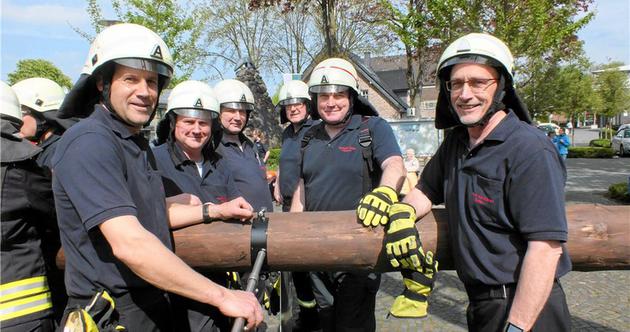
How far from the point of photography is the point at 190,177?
3516 millimetres

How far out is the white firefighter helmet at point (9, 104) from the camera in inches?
110

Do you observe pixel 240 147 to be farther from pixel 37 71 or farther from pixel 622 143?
pixel 37 71

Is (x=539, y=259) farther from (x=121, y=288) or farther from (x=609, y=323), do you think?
(x=609, y=323)

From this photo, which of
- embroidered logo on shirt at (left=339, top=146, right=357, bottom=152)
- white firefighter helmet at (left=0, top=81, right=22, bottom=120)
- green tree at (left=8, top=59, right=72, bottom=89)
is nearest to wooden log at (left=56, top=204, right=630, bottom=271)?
embroidered logo on shirt at (left=339, top=146, right=357, bottom=152)

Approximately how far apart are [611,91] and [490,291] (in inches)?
1772

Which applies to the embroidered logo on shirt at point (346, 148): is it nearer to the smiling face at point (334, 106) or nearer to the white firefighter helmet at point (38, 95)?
the smiling face at point (334, 106)

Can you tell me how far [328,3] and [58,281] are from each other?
12410 millimetres

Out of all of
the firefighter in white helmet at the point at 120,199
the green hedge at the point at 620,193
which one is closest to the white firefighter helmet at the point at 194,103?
the firefighter in white helmet at the point at 120,199

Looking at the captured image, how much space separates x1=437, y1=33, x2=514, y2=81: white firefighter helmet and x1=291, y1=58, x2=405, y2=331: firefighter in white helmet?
105 centimetres

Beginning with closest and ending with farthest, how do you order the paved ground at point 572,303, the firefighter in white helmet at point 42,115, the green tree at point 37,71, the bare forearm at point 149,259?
the bare forearm at point 149,259
the firefighter in white helmet at point 42,115
the paved ground at point 572,303
the green tree at point 37,71

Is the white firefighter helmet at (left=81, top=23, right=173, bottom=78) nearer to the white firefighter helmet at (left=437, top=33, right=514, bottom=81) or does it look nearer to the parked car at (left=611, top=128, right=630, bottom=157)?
the white firefighter helmet at (left=437, top=33, right=514, bottom=81)

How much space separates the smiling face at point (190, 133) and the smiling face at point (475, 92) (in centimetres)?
213

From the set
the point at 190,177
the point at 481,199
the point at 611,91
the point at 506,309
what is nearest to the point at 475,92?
the point at 481,199

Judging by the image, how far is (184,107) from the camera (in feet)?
12.0
